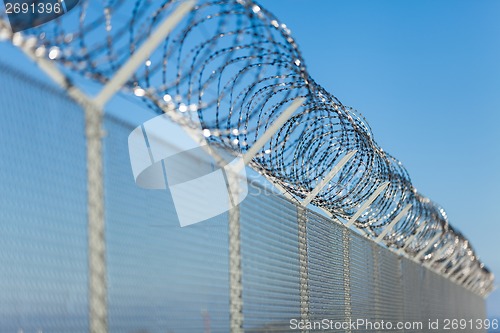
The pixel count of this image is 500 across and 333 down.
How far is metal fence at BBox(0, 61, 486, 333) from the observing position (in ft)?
9.50

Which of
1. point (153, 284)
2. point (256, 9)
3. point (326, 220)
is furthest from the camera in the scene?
point (326, 220)

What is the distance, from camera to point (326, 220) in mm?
7887

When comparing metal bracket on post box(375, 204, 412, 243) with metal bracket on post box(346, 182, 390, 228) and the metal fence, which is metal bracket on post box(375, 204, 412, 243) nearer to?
metal bracket on post box(346, 182, 390, 228)

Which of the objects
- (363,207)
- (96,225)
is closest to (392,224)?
(363,207)

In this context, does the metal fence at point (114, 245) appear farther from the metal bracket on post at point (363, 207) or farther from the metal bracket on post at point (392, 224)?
the metal bracket on post at point (392, 224)

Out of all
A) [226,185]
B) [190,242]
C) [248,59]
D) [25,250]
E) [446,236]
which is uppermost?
[446,236]

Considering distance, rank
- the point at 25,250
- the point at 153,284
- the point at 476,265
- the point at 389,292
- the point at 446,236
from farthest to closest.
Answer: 1. the point at 476,265
2. the point at 446,236
3. the point at 389,292
4. the point at 153,284
5. the point at 25,250

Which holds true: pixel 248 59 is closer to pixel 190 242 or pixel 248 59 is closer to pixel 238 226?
pixel 238 226

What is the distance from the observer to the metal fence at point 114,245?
289 centimetres

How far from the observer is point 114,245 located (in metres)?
3.51

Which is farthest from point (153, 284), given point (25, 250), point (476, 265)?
point (476, 265)

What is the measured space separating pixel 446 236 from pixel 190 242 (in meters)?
13.3

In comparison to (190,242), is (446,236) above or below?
above

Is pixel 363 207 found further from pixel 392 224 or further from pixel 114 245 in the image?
pixel 114 245
